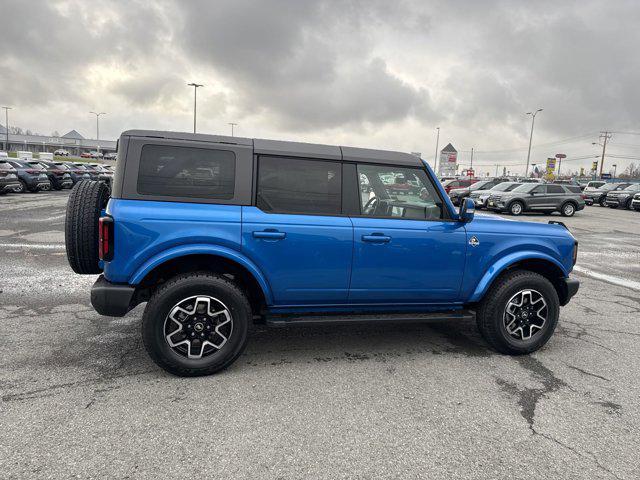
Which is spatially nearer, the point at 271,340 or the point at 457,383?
the point at 457,383

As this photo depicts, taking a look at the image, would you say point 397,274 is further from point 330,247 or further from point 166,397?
point 166,397

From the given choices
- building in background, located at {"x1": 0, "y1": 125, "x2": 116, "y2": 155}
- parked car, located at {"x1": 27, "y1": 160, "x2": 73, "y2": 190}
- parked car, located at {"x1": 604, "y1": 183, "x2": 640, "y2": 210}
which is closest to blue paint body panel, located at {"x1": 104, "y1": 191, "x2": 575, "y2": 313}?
parked car, located at {"x1": 27, "y1": 160, "x2": 73, "y2": 190}

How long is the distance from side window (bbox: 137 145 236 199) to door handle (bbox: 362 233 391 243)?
1.16 m

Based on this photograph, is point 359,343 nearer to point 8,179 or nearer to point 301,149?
point 301,149

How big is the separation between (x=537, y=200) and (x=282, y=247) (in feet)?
65.9

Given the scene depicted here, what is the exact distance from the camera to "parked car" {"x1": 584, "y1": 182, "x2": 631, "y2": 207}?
1219 inches

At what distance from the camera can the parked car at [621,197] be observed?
93.8 feet

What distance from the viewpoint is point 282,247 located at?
138 inches

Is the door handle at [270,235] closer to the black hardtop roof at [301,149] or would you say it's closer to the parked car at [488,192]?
the black hardtop roof at [301,149]

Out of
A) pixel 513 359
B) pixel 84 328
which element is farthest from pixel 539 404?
pixel 84 328

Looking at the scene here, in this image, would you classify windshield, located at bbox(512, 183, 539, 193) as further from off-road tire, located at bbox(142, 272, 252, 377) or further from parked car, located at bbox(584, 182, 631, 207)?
off-road tire, located at bbox(142, 272, 252, 377)

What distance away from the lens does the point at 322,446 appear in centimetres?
267

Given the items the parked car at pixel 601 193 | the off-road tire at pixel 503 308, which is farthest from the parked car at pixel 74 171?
the parked car at pixel 601 193

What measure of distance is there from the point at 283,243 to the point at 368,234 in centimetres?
71
